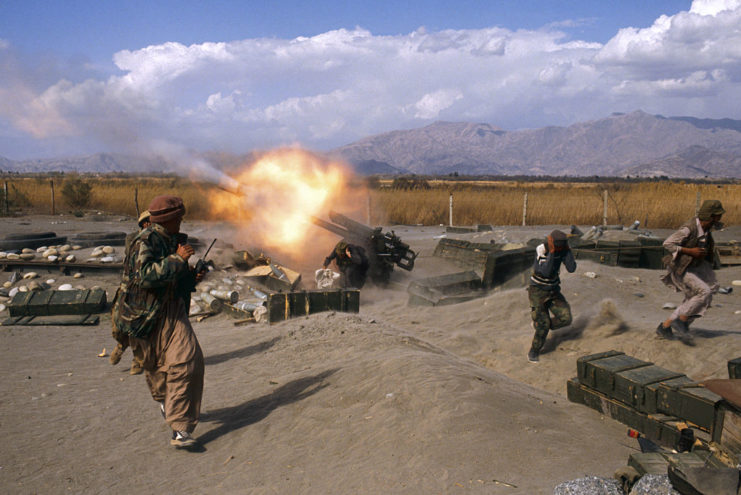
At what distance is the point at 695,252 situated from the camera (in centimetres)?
683

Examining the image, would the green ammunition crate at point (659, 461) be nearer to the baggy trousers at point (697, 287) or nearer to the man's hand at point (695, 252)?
the baggy trousers at point (697, 287)

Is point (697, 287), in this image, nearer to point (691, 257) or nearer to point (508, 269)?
point (691, 257)

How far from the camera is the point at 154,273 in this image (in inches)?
164

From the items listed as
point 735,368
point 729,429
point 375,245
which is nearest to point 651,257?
point 375,245

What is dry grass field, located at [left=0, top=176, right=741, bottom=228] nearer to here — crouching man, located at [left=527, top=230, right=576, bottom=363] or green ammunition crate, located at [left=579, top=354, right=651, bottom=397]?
crouching man, located at [left=527, top=230, right=576, bottom=363]

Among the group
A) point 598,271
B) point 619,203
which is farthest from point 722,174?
point 598,271

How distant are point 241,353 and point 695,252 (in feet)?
19.1

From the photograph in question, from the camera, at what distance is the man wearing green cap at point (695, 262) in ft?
22.4

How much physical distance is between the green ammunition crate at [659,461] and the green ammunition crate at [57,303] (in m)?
8.99

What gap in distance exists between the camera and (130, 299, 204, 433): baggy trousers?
436 centimetres

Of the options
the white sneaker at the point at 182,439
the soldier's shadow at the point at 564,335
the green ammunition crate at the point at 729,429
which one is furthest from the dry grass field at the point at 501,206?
the green ammunition crate at the point at 729,429

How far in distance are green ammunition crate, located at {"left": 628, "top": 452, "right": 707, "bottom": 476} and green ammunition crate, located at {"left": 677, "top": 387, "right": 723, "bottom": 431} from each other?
4.78 ft

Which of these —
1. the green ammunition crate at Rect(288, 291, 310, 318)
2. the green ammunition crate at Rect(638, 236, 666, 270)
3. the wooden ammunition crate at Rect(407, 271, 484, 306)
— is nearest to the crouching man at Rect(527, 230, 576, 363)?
the green ammunition crate at Rect(288, 291, 310, 318)

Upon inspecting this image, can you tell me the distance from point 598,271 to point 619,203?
1502cm
